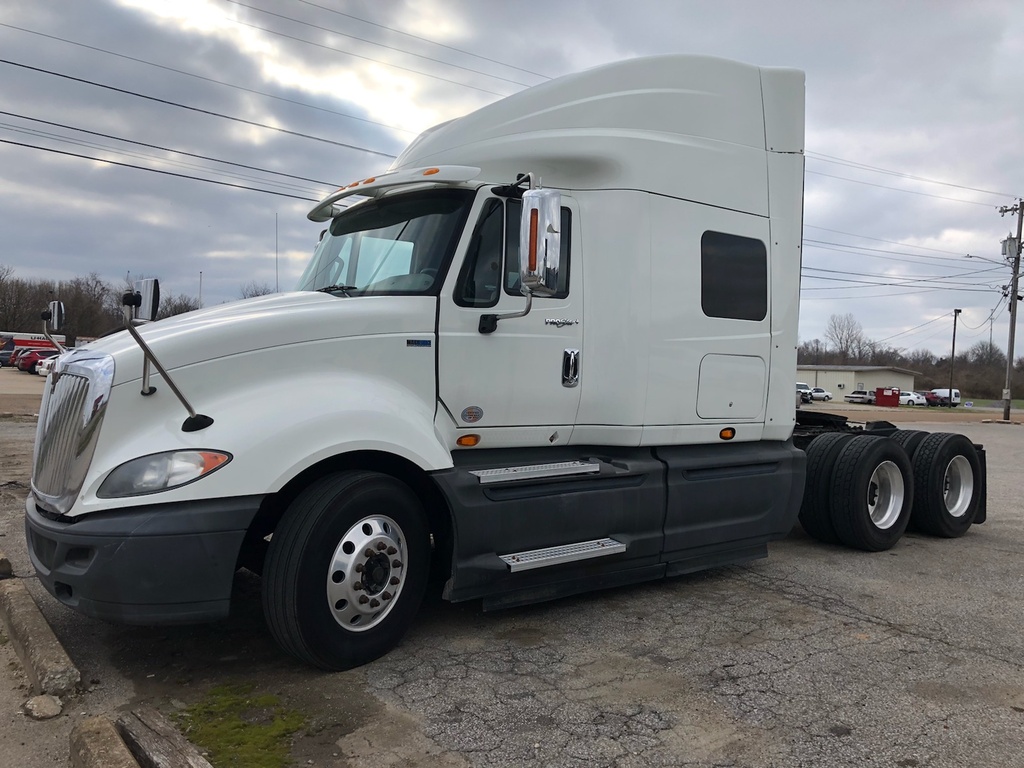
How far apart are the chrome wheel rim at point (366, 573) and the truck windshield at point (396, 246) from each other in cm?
139

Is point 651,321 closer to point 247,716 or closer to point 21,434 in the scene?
point 247,716

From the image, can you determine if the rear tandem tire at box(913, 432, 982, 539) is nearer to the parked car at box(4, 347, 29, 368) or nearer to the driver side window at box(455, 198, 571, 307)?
the driver side window at box(455, 198, 571, 307)

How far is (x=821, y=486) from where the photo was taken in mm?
7016

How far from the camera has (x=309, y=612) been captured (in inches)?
150

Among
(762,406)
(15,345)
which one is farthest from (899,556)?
(15,345)

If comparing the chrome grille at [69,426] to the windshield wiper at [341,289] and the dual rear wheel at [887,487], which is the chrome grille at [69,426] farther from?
the dual rear wheel at [887,487]

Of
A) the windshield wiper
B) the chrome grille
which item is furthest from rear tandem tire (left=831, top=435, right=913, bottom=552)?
the chrome grille

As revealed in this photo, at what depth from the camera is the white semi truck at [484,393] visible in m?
3.67

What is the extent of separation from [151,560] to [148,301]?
1159 millimetres

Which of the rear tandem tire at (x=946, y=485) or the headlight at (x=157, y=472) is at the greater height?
the headlight at (x=157, y=472)

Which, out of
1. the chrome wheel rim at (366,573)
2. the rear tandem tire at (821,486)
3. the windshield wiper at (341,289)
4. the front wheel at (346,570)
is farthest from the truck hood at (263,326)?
the rear tandem tire at (821,486)

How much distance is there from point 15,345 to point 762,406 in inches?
2692

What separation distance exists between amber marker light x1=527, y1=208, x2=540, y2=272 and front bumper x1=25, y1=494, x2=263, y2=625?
1788 mm

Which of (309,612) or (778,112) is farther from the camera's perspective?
(778,112)
